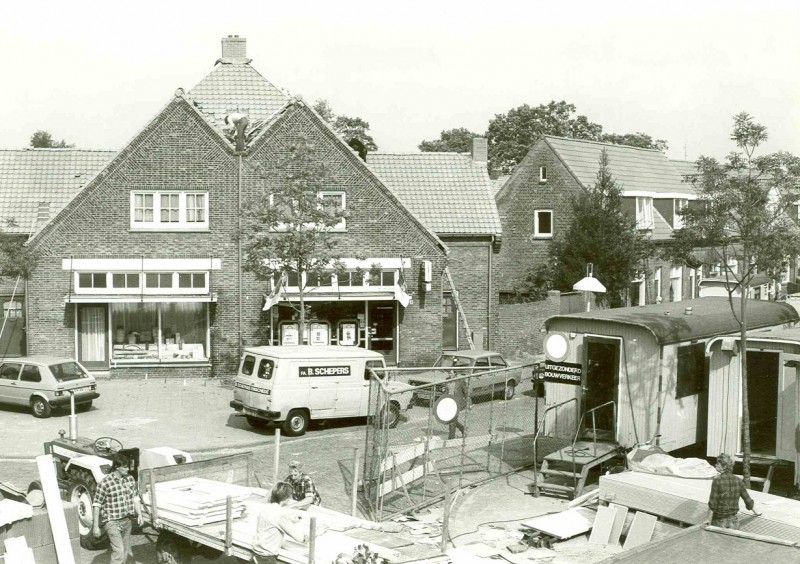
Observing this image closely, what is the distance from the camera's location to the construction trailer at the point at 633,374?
53.2ft

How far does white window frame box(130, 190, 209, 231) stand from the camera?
95.2ft

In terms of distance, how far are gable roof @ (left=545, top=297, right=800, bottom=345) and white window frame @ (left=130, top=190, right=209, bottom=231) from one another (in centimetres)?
1496

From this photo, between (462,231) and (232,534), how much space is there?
73.6ft

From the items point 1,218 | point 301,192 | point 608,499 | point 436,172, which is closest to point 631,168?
point 436,172

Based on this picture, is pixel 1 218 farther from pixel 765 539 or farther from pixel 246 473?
pixel 765 539

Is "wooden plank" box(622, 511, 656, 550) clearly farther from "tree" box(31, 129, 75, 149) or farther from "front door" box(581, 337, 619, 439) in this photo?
"tree" box(31, 129, 75, 149)

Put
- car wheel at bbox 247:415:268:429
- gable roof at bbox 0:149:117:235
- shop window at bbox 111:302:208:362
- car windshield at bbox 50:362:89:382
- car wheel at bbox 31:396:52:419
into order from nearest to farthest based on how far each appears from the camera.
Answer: car wheel at bbox 247:415:268:429
car wheel at bbox 31:396:52:419
car windshield at bbox 50:362:89:382
shop window at bbox 111:302:208:362
gable roof at bbox 0:149:117:235

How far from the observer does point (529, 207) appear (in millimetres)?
39125

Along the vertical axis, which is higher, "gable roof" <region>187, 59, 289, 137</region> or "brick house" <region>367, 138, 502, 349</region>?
"gable roof" <region>187, 59, 289, 137</region>

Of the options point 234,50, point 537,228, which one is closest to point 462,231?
point 537,228

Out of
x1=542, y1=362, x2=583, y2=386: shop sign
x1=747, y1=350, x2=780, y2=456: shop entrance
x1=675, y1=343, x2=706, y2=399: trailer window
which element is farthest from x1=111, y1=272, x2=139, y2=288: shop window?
x1=747, y1=350, x2=780, y2=456: shop entrance

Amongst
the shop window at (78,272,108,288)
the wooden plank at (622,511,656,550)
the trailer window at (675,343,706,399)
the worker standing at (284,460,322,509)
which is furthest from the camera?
the shop window at (78,272,108,288)

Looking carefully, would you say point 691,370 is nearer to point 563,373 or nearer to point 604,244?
point 563,373

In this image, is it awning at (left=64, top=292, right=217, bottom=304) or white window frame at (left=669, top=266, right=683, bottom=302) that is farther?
white window frame at (left=669, top=266, right=683, bottom=302)
